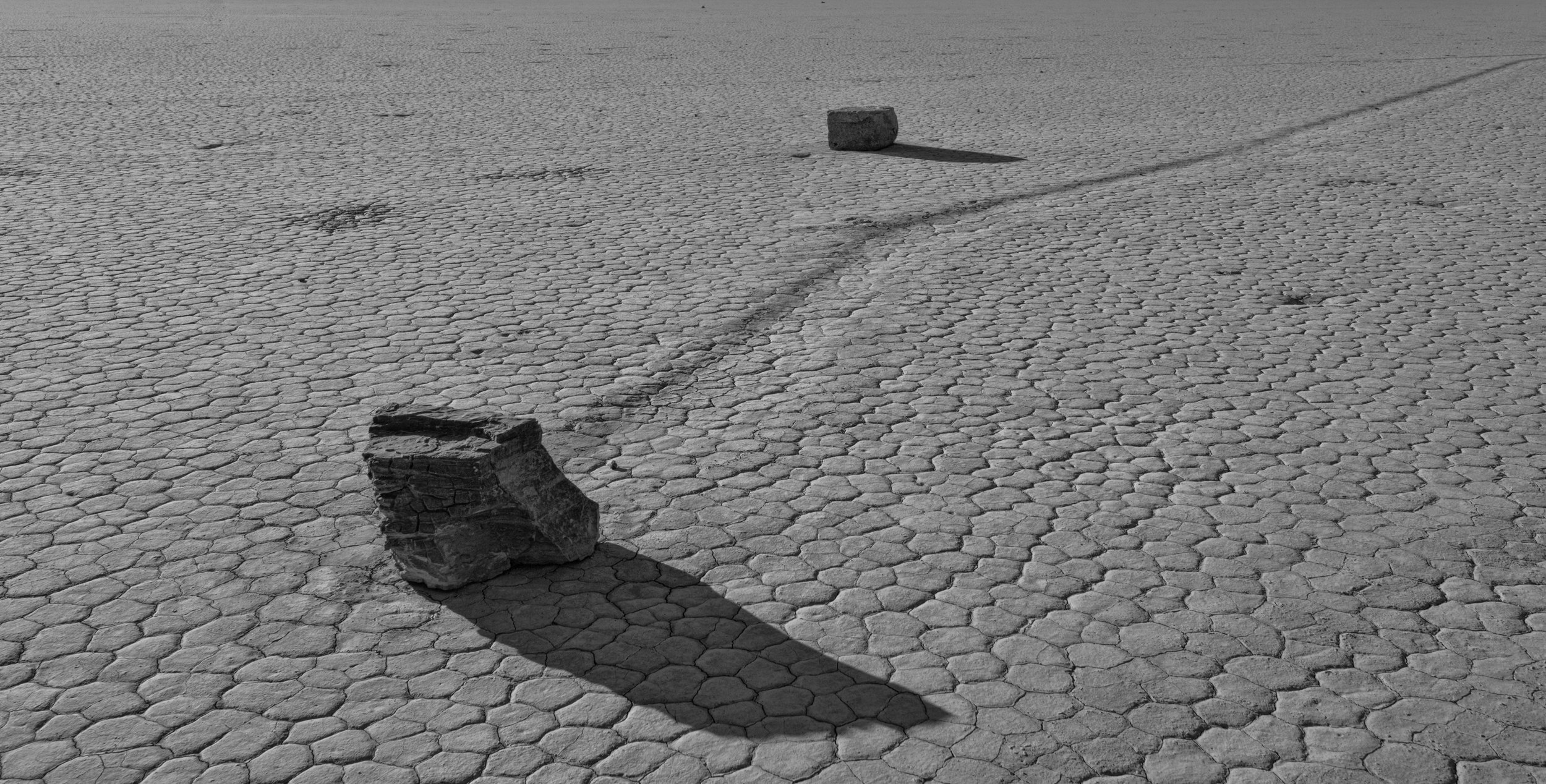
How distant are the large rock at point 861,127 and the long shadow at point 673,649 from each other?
777 cm

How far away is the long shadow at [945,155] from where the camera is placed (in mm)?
10844

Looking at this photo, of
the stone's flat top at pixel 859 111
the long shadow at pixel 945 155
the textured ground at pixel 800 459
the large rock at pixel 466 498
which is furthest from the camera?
the stone's flat top at pixel 859 111

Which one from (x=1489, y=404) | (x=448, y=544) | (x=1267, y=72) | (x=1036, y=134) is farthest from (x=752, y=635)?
(x=1267, y=72)

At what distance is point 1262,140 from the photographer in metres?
11.8

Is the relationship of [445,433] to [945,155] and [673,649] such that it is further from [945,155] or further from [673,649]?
[945,155]

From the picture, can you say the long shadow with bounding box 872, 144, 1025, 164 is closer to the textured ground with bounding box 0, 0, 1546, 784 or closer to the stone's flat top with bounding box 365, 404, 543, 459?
the textured ground with bounding box 0, 0, 1546, 784

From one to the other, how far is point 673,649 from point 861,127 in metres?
8.31

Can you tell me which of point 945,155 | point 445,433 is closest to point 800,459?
point 445,433

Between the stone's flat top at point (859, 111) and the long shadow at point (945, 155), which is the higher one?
the stone's flat top at point (859, 111)

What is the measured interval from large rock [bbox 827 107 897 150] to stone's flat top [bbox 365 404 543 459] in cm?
777

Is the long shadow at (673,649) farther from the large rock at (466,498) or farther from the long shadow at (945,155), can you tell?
the long shadow at (945,155)

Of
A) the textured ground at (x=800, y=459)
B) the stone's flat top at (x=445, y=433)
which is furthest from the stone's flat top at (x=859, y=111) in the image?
the stone's flat top at (x=445, y=433)

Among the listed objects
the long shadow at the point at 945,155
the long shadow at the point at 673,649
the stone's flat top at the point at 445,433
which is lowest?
the long shadow at the point at 673,649

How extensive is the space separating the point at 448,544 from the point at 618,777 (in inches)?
39.7
